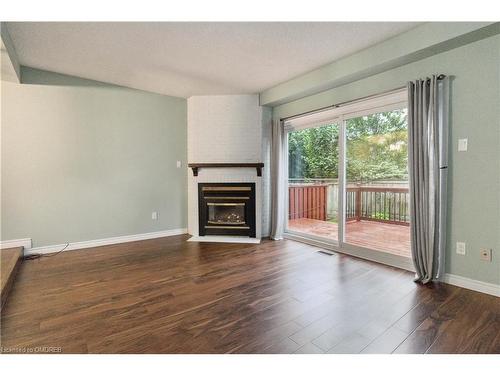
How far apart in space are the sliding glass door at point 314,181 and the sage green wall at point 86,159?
6.57 feet

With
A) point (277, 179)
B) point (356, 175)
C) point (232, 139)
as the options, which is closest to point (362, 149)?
point (356, 175)

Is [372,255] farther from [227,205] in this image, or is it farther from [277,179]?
[227,205]

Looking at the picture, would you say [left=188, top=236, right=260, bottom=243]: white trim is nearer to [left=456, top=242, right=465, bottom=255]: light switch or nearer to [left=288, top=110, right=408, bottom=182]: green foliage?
[left=288, top=110, right=408, bottom=182]: green foliage

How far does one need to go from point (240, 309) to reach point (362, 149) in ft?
8.26

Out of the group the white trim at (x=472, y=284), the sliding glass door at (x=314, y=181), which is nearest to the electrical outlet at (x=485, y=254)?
the white trim at (x=472, y=284)

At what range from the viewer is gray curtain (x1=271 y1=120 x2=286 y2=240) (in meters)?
4.05

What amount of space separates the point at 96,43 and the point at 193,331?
114 inches

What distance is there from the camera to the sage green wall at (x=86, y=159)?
3.11 meters

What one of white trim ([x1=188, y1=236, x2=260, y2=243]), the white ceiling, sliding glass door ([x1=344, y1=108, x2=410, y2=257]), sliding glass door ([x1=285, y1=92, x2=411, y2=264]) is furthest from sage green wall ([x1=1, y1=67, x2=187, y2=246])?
sliding glass door ([x1=344, y1=108, x2=410, y2=257])

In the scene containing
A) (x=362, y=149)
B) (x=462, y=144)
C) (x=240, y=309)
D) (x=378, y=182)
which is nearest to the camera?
(x=240, y=309)

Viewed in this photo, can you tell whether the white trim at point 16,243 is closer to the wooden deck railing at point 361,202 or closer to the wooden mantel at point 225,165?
the wooden mantel at point 225,165

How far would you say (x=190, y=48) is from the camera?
2.61 m

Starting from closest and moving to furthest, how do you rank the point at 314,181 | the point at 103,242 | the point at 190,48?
the point at 190,48
the point at 103,242
the point at 314,181
